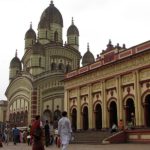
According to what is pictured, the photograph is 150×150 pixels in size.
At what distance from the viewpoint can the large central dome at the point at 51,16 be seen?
53.7 meters

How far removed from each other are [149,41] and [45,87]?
22.8 metres

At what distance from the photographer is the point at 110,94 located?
1281 inches

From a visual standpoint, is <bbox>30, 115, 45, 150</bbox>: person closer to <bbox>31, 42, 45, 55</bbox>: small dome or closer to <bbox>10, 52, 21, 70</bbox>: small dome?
<bbox>31, 42, 45, 55</bbox>: small dome

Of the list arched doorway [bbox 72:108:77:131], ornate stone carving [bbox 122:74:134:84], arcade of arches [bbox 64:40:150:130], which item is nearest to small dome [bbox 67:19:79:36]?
arcade of arches [bbox 64:40:150:130]

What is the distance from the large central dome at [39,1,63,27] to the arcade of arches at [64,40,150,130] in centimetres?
1623

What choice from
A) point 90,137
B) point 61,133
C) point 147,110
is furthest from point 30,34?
point 61,133

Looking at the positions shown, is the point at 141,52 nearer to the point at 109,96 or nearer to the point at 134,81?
the point at 134,81

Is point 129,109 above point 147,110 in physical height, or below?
above

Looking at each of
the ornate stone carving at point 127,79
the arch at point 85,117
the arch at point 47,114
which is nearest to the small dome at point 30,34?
the arch at point 47,114

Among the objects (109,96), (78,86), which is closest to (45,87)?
(78,86)

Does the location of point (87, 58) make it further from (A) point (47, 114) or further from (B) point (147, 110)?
(B) point (147, 110)

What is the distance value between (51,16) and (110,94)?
25272 mm

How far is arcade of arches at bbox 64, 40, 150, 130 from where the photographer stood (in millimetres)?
28547

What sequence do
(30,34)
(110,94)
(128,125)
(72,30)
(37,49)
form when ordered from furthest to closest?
(30,34)
(72,30)
(37,49)
(110,94)
(128,125)
